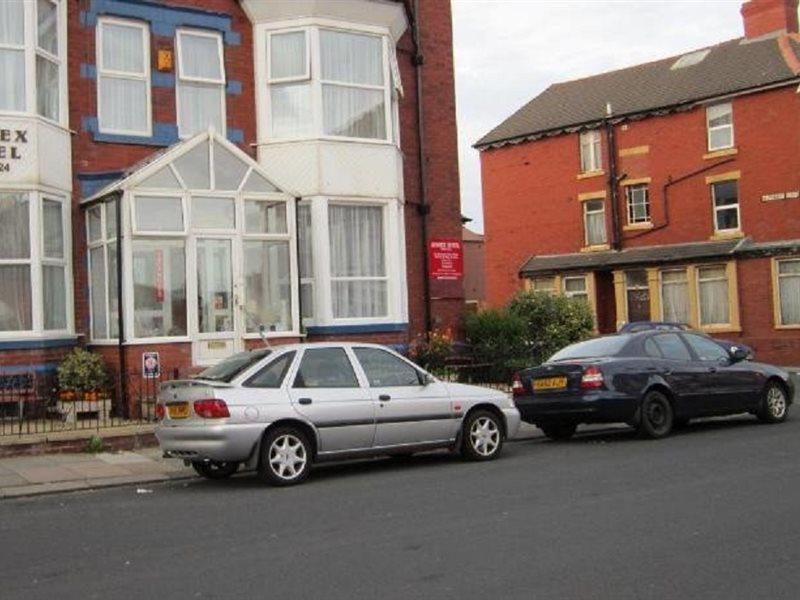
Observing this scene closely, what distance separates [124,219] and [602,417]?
24.5ft

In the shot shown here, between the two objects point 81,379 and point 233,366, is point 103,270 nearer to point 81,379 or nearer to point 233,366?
point 81,379

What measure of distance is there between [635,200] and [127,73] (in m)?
22.6

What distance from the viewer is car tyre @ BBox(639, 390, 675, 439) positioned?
12586mm

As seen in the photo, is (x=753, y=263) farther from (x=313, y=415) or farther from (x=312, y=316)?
(x=313, y=415)

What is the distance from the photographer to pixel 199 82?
1698cm

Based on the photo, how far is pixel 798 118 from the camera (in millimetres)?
30531

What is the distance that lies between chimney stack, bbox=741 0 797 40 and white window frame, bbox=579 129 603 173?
6432mm

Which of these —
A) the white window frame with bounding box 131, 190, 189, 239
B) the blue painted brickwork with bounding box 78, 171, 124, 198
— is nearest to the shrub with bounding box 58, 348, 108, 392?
the white window frame with bounding box 131, 190, 189, 239

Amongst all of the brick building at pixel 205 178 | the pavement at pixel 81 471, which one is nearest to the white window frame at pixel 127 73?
the brick building at pixel 205 178

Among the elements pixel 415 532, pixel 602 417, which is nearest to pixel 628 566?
pixel 415 532

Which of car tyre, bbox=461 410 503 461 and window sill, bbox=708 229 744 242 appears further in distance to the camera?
window sill, bbox=708 229 744 242

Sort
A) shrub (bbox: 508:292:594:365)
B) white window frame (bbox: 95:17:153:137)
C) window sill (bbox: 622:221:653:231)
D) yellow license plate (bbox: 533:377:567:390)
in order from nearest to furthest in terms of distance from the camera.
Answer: yellow license plate (bbox: 533:377:567:390)
white window frame (bbox: 95:17:153:137)
shrub (bbox: 508:292:594:365)
window sill (bbox: 622:221:653:231)

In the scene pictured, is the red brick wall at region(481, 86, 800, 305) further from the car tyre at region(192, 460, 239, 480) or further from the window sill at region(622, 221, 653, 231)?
the car tyre at region(192, 460, 239, 480)

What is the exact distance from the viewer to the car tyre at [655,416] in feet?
41.3
